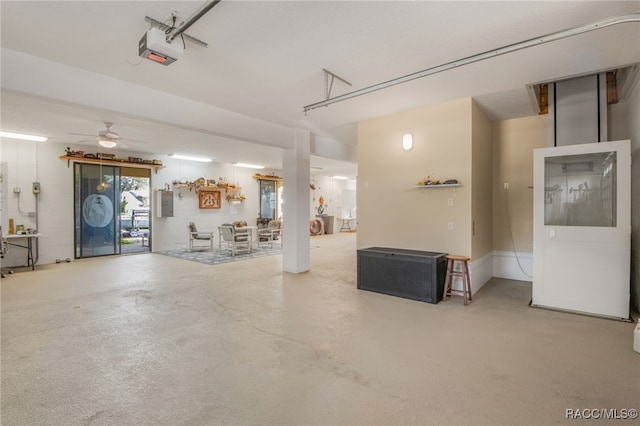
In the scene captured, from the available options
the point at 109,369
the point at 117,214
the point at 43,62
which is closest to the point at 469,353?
the point at 109,369

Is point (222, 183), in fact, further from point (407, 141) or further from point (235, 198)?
point (407, 141)

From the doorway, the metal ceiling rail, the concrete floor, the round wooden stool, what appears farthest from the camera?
the doorway

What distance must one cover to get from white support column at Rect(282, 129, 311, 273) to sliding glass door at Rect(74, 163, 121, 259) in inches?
198

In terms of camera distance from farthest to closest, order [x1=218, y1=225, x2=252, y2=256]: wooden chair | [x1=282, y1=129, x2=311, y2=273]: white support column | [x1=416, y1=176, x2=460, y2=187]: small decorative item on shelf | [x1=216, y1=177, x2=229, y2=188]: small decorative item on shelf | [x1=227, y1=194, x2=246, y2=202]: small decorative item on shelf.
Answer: [x1=227, y1=194, x2=246, y2=202]: small decorative item on shelf, [x1=216, y1=177, x2=229, y2=188]: small decorative item on shelf, [x1=218, y1=225, x2=252, y2=256]: wooden chair, [x1=282, y1=129, x2=311, y2=273]: white support column, [x1=416, y1=176, x2=460, y2=187]: small decorative item on shelf

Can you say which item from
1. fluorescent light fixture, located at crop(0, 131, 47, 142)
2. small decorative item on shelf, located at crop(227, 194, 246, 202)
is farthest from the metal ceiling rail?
small decorative item on shelf, located at crop(227, 194, 246, 202)

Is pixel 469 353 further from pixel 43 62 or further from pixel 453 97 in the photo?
pixel 43 62

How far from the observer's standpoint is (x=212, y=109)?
454 cm

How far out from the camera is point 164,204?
28.8 ft

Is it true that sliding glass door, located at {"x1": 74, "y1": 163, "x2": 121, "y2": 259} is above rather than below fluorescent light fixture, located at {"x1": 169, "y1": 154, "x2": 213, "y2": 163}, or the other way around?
below

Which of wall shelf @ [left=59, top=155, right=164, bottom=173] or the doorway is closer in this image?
wall shelf @ [left=59, top=155, right=164, bottom=173]

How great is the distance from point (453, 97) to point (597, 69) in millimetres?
1515

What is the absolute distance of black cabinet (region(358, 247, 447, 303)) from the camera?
405 cm

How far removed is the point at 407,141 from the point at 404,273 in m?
2.10

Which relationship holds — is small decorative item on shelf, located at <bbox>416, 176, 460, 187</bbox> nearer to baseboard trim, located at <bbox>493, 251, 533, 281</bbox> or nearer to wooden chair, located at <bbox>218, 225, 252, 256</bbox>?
baseboard trim, located at <bbox>493, 251, 533, 281</bbox>
